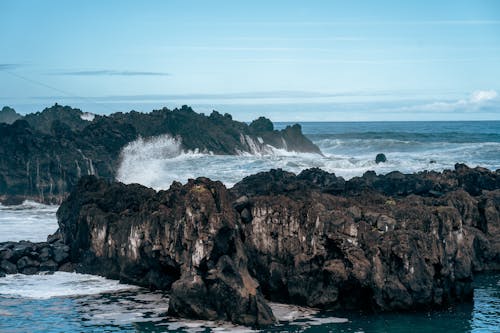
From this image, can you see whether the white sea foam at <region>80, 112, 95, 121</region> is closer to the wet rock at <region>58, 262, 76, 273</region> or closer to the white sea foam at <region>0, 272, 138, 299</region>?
the wet rock at <region>58, 262, 76, 273</region>

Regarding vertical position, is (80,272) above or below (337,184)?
below

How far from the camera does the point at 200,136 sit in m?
93.9

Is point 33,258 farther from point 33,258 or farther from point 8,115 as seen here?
point 8,115

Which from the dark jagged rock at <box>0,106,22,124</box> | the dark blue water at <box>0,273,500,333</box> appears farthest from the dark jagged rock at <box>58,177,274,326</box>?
the dark jagged rock at <box>0,106,22,124</box>

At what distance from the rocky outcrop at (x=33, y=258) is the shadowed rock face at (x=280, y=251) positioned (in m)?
1.04

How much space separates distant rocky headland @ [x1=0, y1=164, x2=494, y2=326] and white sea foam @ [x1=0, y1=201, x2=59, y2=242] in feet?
23.6

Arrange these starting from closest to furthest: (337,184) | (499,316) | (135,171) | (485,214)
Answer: (499,316) < (485,214) < (337,184) < (135,171)

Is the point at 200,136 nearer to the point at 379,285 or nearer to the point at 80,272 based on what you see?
the point at 80,272

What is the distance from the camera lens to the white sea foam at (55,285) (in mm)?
33625

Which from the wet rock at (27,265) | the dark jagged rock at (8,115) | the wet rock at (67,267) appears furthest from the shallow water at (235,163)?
the dark jagged rock at (8,115)

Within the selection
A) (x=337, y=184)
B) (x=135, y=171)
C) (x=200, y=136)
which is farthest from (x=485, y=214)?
(x=200, y=136)

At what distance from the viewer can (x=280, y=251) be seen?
3259 centimetres

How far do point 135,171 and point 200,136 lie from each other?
21077 mm

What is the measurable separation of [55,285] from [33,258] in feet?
12.6
